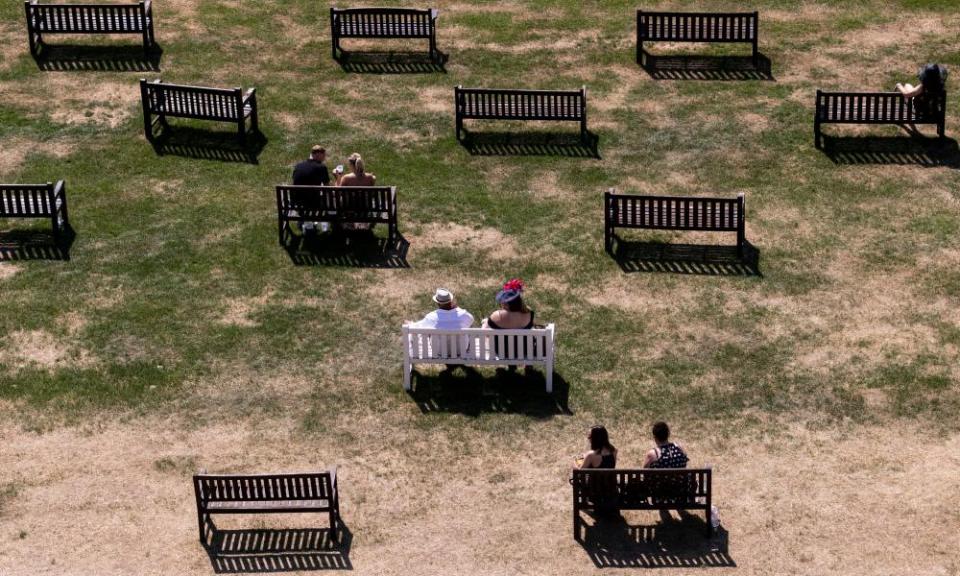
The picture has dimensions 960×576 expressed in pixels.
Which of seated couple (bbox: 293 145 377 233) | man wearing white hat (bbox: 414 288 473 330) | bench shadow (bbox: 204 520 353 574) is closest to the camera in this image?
bench shadow (bbox: 204 520 353 574)

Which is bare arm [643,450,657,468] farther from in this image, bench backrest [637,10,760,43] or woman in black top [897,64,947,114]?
bench backrest [637,10,760,43]

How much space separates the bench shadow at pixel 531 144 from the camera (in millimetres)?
26703

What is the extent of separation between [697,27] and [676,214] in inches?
292

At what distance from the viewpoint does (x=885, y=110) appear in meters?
26.4

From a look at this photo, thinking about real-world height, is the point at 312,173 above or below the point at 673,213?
above

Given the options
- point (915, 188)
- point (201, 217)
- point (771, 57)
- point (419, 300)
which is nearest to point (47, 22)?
point (201, 217)

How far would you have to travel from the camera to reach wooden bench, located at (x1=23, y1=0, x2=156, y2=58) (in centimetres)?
2980

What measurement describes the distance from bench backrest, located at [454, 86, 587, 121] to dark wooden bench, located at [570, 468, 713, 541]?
1070 cm

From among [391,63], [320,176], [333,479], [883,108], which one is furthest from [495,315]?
[391,63]

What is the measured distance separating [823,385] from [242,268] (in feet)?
28.1

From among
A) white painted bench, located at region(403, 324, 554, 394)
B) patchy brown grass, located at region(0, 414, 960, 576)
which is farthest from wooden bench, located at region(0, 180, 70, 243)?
white painted bench, located at region(403, 324, 554, 394)

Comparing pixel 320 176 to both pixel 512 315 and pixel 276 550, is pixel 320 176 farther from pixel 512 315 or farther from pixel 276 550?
pixel 276 550

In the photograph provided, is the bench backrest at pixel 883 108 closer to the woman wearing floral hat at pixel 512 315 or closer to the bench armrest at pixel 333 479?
the woman wearing floral hat at pixel 512 315

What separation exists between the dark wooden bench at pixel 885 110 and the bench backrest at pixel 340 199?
770 centimetres
